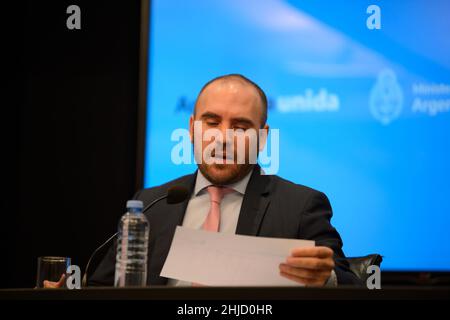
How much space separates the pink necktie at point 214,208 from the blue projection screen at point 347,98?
2.95 feet

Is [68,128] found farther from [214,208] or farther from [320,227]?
[320,227]

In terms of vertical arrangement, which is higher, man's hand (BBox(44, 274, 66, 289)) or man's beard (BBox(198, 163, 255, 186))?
man's beard (BBox(198, 163, 255, 186))

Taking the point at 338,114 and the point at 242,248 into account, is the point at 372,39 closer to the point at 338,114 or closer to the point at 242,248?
the point at 338,114

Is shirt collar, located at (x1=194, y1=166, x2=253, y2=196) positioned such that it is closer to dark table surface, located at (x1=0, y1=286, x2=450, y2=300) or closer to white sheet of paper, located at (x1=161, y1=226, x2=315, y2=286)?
white sheet of paper, located at (x1=161, y1=226, x2=315, y2=286)

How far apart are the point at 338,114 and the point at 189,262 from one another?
1800mm

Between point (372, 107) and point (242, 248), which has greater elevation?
point (372, 107)

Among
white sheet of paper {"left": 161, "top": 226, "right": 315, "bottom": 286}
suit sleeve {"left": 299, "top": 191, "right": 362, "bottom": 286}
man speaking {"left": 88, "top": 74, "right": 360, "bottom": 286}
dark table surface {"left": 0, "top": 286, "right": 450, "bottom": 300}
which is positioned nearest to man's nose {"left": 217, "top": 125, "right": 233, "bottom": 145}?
man speaking {"left": 88, "top": 74, "right": 360, "bottom": 286}

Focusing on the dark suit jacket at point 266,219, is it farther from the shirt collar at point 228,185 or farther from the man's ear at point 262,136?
the man's ear at point 262,136

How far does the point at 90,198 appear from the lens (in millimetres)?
3322

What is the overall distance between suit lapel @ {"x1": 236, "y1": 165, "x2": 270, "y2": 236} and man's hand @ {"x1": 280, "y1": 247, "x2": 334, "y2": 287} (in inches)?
24.6

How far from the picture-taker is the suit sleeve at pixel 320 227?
2.01 metres

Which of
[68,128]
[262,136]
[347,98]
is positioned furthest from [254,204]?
[68,128]

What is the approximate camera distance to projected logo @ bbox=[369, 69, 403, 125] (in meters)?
3.03
